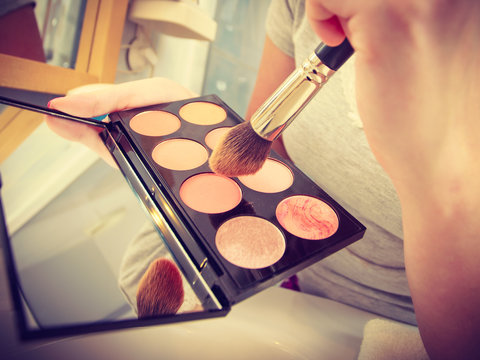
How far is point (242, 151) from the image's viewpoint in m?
0.30

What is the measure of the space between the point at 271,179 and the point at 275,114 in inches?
5.2

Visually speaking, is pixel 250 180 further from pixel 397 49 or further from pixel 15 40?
pixel 15 40

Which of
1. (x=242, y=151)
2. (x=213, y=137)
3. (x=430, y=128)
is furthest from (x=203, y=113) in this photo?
(x=430, y=128)

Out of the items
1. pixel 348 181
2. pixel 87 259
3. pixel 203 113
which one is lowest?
pixel 348 181

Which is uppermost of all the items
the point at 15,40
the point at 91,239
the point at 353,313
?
the point at 15,40

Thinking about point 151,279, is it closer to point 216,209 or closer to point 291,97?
point 216,209

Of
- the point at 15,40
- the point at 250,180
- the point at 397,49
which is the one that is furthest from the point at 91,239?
the point at 15,40

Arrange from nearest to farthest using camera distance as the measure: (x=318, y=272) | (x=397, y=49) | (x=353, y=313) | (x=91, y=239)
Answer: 1. (x=397, y=49)
2. (x=91, y=239)
3. (x=353, y=313)
4. (x=318, y=272)

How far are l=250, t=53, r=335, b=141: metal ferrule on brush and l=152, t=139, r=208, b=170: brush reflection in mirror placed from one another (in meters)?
0.12

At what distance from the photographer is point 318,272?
1.75 ft

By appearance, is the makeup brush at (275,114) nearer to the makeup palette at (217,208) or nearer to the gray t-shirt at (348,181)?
→ the makeup palette at (217,208)

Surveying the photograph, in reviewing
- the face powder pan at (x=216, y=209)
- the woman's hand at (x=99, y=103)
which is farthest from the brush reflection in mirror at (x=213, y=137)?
the woman's hand at (x=99, y=103)

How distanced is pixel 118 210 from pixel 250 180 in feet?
0.54

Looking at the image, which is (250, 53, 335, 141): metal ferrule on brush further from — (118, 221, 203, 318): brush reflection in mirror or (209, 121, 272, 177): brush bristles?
(118, 221, 203, 318): brush reflection in mirror
